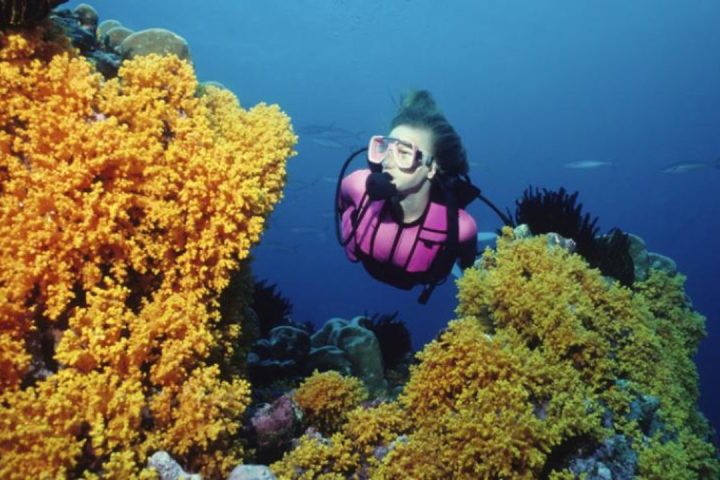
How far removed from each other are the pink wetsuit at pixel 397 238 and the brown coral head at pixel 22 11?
2719mm

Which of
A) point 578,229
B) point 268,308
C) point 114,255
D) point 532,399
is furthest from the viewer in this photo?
point 268,308

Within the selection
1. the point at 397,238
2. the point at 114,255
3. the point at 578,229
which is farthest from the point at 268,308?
the point at 114,255

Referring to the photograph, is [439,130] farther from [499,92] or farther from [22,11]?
[499,92]

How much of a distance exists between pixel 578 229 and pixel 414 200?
1.90 m

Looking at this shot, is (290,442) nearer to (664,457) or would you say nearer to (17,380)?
(17,380)

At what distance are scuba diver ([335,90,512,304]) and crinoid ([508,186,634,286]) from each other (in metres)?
0.92

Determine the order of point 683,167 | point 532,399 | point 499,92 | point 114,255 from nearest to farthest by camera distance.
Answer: point 114,255 → point 532,399 → point 683,167 → point 499,92

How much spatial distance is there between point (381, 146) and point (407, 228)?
0.76m

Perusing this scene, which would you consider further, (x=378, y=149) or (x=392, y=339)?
(x=392, y=339)

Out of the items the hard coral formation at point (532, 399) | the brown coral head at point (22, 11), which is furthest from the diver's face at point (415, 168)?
the brown coral head at point (22, 11)

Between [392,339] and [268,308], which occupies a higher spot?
[392,339]

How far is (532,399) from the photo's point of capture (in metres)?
2.89

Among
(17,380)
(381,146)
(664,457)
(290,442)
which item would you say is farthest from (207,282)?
(664,457)

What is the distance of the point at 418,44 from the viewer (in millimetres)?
85562
